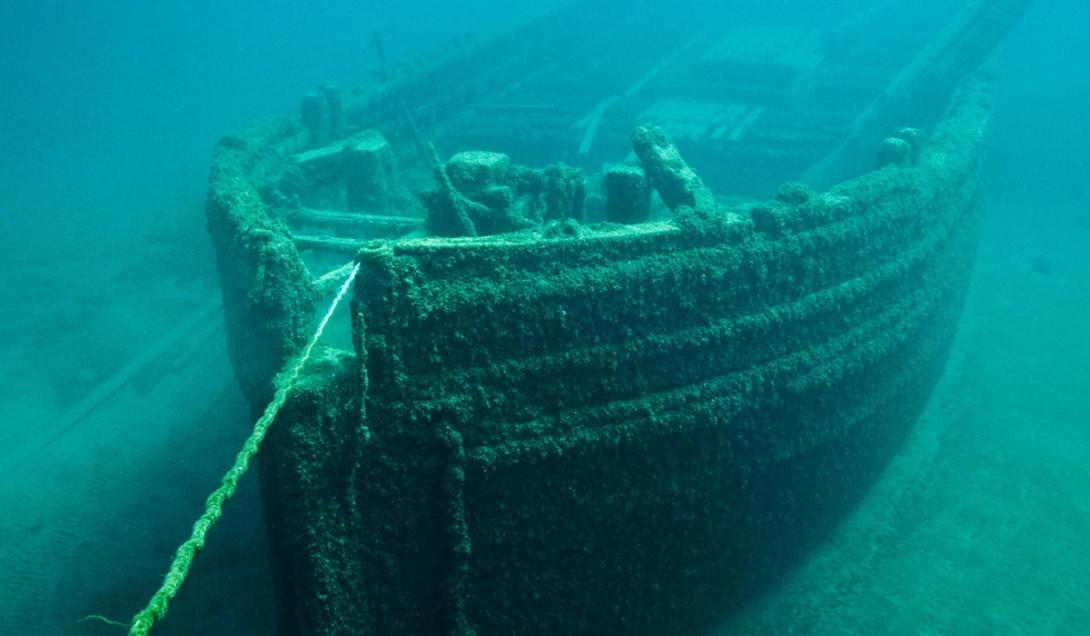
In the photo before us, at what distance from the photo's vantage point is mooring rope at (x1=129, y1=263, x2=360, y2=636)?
227 cm

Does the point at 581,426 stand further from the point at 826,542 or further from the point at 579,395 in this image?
the point at 826,542

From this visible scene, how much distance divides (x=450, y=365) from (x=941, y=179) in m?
5.54

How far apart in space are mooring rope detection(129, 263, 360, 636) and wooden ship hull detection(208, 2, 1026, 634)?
5.6 inches

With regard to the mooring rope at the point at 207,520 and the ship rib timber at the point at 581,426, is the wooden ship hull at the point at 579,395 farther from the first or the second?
the mooring rope at the point at 207,520

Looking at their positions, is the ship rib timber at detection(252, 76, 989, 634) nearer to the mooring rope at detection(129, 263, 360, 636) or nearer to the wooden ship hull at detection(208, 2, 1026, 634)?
the wooden ship hull at detection(208, 2, 1026, 634)

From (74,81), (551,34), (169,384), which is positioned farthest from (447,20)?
(169,384)

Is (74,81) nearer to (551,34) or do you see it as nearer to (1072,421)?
(551,34)

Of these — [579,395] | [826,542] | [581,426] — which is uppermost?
[579,395]

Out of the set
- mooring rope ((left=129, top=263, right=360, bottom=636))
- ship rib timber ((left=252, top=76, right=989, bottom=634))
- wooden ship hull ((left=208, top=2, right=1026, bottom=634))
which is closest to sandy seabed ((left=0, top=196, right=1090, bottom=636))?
wooden ship hull ((left=208, top=2, right=1026, bottom=634))

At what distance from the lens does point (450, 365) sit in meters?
3.37

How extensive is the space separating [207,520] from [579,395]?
1927 mm

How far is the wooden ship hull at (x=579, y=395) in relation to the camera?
126 inches

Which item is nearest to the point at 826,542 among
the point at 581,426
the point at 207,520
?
the point at 581,426

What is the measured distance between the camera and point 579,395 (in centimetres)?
362
